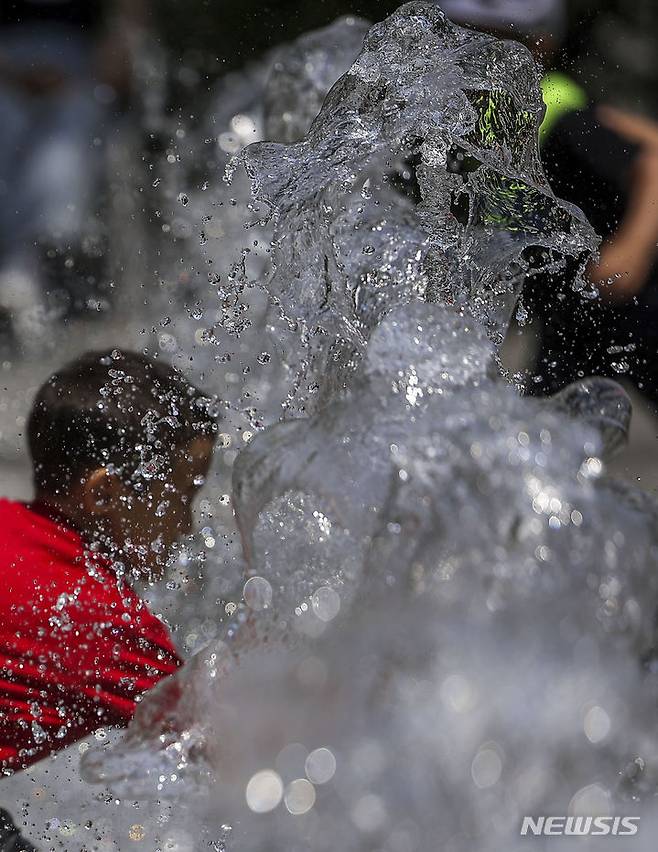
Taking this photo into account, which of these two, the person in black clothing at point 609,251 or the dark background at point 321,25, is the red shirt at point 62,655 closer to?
the person in black clothing at point 609,251

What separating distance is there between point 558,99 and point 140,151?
184cm

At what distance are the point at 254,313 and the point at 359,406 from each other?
55.4 inches

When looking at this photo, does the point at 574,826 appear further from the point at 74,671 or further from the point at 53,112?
the point at 53,112

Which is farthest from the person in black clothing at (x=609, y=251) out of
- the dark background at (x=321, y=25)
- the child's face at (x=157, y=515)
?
the child's face at (x=157, y=515)

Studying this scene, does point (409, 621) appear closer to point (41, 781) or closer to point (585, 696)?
point (585, 696)

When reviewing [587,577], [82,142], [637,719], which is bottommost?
[82,142]

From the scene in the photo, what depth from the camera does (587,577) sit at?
117cm

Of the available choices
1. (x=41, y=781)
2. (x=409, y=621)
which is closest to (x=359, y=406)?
(x=409, y=621)

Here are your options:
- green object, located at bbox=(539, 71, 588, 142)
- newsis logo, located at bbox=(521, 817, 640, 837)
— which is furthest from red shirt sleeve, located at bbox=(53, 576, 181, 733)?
green object, located at bbox=(539, 71, 588, 142)

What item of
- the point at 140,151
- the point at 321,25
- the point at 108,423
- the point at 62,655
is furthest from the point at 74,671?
the point at 140,151

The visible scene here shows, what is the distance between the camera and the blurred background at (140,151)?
2893mm

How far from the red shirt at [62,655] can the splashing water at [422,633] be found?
24cm

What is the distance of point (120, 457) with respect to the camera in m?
1.99

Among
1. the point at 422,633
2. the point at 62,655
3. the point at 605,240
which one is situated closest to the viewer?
the point at 422,633
